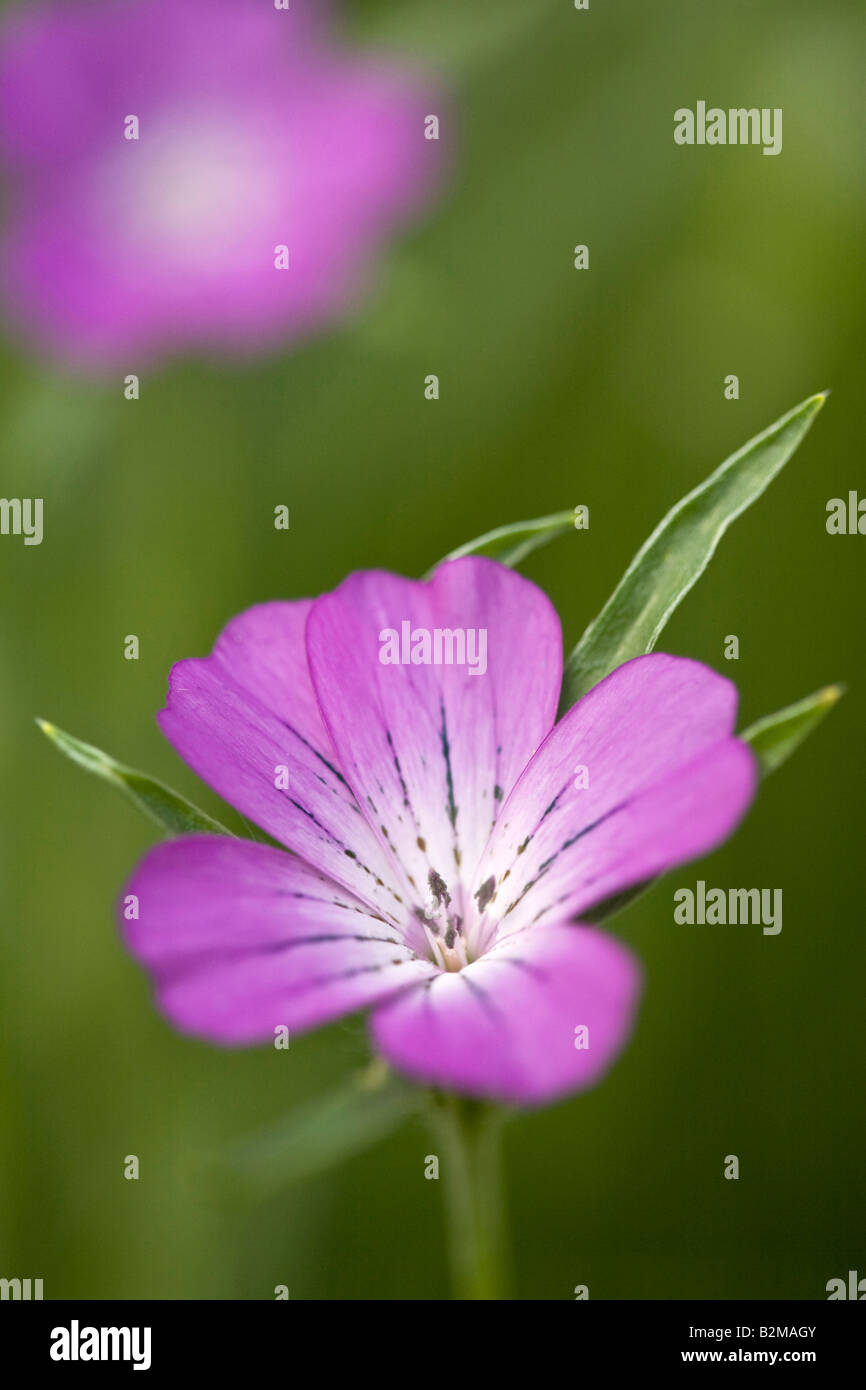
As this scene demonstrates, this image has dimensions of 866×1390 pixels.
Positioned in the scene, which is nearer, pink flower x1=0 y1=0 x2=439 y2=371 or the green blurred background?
the green blurred background

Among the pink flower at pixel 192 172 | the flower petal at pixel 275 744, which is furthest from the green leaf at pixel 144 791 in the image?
the pink flower at pixel 192 172

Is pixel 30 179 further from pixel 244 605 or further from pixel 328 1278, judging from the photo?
pixel 328 1278

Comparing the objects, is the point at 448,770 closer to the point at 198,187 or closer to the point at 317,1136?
the point at 317,1136

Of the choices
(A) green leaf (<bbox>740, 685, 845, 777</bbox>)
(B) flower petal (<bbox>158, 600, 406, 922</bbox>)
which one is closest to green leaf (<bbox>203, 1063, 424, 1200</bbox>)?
(B) flower petal (<bbox>158, 600, 406, 922</bbox>)

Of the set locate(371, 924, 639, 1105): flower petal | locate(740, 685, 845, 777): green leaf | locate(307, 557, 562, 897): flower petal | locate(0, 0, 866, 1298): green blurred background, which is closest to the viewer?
locate(371, 924, 639, 1105): flower petal

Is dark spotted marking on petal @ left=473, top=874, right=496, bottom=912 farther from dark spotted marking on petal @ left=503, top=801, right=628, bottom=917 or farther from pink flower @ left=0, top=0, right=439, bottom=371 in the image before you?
pink flower @ left=0, top=0, right=439, bottom=371

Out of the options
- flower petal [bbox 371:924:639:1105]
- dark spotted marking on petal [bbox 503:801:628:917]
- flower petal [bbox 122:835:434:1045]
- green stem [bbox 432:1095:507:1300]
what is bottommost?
green stem [bbox 432:1095:507:1300]

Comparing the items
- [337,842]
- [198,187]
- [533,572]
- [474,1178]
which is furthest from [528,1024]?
[198,187]

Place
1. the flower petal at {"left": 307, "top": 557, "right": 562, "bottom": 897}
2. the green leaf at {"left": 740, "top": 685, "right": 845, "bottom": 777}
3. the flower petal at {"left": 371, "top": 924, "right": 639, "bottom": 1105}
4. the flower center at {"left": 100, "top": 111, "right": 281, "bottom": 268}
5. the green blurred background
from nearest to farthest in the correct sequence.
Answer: the flower petal at {"left": 371, "top": 924, "right": 639, "bottom": 1105} → the green leaf at {"left": 740, "top": 685, "right": 845, "bottom": 777} → the flower petal at {"left": 307, "top": 557, "right": 562, "bottom": 897} → the green blurred background → the flower center at {"left": 100, "top": 111, "right": 281, "bottom": 268}
